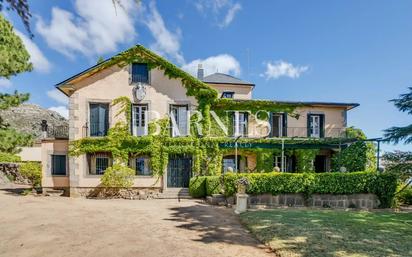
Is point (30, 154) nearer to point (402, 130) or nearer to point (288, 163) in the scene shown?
point (288, 163)

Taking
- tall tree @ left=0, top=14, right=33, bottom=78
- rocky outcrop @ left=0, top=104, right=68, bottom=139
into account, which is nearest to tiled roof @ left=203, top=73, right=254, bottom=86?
tall tree @ left=0, top=14, right=33, bottom=78

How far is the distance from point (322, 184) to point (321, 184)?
53mm

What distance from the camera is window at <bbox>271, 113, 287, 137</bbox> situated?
21.4 metres

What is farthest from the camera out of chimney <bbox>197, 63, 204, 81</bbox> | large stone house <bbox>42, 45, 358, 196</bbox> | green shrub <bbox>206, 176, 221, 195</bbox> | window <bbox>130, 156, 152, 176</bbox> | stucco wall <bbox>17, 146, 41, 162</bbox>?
stucco wall <bbox>17, 146, 41, 162</bbox>

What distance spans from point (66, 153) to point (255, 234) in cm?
1497

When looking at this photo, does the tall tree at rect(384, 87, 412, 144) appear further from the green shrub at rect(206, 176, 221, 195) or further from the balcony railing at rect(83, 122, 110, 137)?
the balcony railing at rect(83, 122, 110, 137)

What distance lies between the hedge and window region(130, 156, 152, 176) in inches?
258

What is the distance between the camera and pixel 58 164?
18.4m

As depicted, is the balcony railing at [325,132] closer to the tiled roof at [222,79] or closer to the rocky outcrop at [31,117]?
the tiled roof at [222,79]

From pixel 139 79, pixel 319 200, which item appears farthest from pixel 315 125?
pixel 139 79

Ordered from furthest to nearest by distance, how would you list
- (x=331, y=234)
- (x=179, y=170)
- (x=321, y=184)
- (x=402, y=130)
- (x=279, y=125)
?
(x=279, y=125) < (x=179, y=170) < (x=321, y=184) < (x=402, y=130) < (x=331, y=234)

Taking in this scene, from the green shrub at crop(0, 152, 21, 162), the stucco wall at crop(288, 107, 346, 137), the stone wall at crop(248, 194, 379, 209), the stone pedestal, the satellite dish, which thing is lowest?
the stone wall at crop(248, 194, 379, 209)

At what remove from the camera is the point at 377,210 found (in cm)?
1388

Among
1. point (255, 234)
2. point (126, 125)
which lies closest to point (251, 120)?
point (126, 125)
